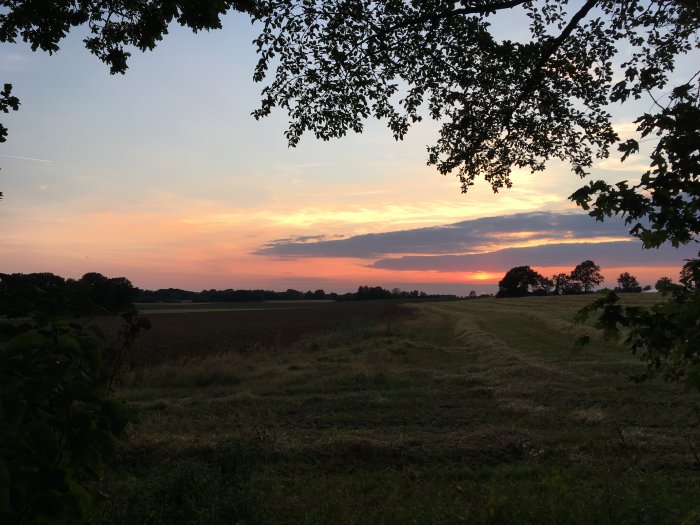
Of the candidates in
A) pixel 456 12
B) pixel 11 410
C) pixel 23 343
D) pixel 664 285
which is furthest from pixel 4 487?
pixel 456 12

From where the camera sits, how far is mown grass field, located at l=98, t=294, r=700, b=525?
515cm

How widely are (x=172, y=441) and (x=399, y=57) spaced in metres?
7.02

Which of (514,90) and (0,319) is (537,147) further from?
(0,319)

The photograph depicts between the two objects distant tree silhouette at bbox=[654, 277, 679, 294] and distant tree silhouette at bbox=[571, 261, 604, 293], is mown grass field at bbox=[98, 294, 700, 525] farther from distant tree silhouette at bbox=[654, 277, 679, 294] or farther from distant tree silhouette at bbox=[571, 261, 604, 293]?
distant tree silhouette at bbox=[571, 261, 604, 293]

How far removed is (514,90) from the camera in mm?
6320

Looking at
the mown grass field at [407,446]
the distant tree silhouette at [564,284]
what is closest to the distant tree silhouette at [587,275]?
the distant tree silhouette at [564,284]

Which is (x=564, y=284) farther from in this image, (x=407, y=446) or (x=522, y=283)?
(x=407, y=446)

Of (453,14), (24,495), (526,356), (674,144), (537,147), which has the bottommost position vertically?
(526,356)

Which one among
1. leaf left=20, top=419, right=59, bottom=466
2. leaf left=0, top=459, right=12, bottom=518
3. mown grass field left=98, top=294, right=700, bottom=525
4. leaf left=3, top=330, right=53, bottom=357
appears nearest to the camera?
leaf left=0, top=459, right=12, bottom=518

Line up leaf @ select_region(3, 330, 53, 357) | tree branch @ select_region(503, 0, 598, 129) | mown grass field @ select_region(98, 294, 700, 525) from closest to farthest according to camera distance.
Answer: leaf @ select_region(3, 330, 53, 357)
mown grass field @ select_region(98, 294, 700, 525)
tree branch @ select_region(503, 0, 598, 129)

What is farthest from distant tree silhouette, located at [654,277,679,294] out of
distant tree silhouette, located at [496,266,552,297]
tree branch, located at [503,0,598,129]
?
distant tree silhouette, located at [496,266,552,297]

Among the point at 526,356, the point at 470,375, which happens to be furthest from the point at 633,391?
the point at 526,356

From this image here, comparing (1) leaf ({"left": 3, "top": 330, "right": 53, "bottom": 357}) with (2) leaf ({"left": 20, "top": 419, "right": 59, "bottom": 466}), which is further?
(1) leaf ({"left": 3, "top": 330, "right": 53, "bottom": 357})

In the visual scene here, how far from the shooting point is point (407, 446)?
8344 mm
